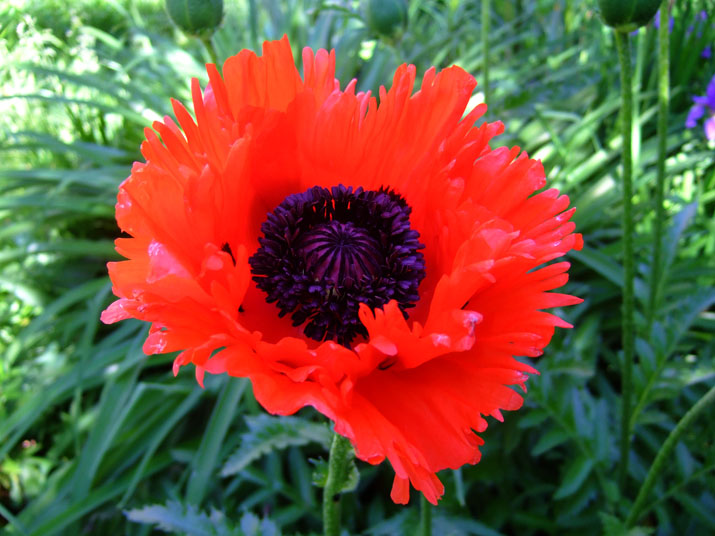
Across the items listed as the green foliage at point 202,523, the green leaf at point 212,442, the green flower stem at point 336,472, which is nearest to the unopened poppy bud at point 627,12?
the green flower stem at point 336,472

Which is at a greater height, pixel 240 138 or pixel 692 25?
pixel 240 138

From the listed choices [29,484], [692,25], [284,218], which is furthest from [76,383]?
[692,25]

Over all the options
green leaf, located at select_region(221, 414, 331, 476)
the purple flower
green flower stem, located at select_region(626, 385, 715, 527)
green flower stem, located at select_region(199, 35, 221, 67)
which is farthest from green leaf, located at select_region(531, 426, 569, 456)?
the purple flower

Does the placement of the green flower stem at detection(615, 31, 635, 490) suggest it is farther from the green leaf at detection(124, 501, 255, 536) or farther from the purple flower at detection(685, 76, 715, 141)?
the purple flower at detection(685, 76, 715, 141)

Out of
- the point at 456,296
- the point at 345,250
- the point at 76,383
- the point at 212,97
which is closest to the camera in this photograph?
the point at 456,296

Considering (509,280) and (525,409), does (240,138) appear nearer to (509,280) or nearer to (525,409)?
(509,280)
